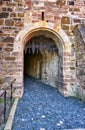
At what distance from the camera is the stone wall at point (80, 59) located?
581cm

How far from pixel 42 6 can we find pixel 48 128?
4.54m

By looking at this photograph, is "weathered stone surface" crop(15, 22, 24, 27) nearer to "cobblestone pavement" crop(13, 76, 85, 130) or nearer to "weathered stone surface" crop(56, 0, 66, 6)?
"weathered stone surface" crop(56, 0, 66, 6)

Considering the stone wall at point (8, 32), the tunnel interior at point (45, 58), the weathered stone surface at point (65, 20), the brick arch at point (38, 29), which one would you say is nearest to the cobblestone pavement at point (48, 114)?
the stone wall at point (8, 32)

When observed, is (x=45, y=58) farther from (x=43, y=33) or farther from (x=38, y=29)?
(x=38, y=29)

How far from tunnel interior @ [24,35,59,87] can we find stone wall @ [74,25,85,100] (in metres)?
1.27

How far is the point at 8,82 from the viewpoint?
20.7ft

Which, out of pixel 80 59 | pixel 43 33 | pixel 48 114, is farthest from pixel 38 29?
pixel 48 114

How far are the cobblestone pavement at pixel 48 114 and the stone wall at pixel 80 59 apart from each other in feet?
1.34

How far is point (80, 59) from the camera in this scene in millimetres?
6090

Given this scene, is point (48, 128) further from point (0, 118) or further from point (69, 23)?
point (69, 23)

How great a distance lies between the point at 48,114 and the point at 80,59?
8.03ft

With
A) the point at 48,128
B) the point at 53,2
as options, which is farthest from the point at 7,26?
the point at 48,128

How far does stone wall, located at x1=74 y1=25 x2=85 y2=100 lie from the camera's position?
19.1 ft

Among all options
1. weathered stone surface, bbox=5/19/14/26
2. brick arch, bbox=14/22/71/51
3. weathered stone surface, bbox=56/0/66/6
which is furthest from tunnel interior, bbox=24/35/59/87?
weathered stone surface, bbox=56/0/66/6
